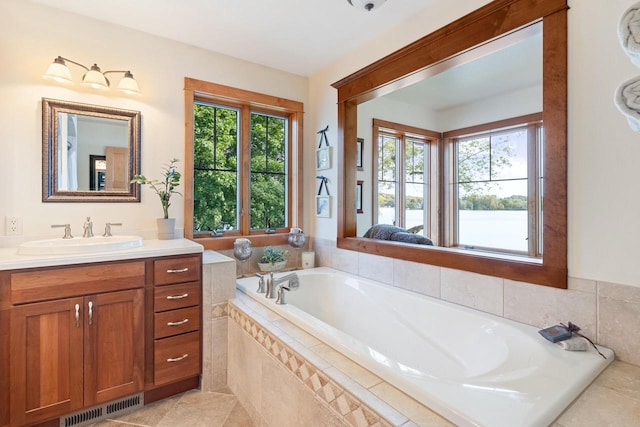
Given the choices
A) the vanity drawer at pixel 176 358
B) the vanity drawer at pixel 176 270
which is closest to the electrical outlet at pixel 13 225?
the vanity drawer at pixel 176 270

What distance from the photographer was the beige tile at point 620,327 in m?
1.29

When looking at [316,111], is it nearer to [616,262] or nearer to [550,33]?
[550,33]

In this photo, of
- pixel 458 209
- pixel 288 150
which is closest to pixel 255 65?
pixel 288 150

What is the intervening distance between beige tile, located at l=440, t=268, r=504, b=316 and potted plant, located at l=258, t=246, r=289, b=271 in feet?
4.64

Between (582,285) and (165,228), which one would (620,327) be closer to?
(582,285)

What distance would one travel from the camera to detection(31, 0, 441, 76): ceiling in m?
2.04

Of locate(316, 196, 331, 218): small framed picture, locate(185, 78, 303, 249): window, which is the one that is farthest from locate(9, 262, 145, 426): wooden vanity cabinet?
locate(316, 196, 331, 218): small framed picture

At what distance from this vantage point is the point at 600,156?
1382 mm

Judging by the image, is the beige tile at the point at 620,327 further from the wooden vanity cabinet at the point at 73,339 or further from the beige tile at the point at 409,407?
the wooden vanity cabinet at the point at 73,339

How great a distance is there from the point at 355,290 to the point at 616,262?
154 cm

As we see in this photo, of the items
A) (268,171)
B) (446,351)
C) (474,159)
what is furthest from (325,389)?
(474,159)

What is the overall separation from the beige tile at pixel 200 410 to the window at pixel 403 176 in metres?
2.46

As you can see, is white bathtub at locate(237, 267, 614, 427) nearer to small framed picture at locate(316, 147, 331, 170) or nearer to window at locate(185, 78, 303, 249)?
window at locate(185, 78, 303, 249)

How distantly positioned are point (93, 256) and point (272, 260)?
1376mm
